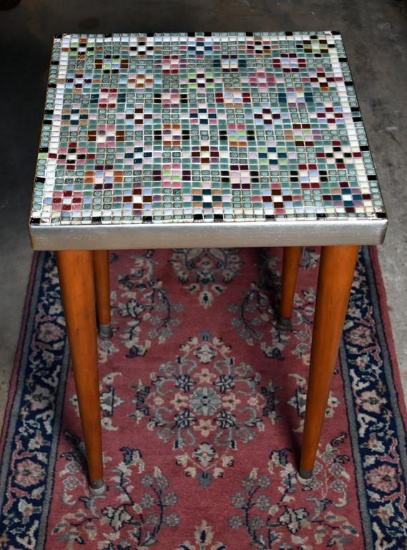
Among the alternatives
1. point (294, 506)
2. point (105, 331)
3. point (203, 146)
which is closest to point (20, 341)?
point (105, 331)

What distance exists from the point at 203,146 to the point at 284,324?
817 mm

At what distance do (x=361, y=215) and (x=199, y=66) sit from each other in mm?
502

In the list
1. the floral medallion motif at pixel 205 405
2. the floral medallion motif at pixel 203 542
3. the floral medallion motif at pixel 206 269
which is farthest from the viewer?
the floral medallion motif at pixel 206 269

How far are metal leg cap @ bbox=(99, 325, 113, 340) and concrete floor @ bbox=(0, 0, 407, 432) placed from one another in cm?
21

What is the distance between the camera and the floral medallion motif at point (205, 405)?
7.02 ft

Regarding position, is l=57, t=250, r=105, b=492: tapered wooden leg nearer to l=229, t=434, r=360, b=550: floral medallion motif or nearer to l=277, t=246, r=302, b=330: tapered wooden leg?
l=229, t=434, r=360, b=550: floral medallion motif

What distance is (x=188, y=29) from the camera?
3434 mm

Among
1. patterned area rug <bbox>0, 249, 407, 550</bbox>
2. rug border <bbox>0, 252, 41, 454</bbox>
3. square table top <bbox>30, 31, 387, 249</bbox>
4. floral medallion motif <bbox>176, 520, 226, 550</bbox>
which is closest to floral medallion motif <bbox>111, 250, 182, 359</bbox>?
patterned area rug <bbox>0, 249, 407, 550</bbox>

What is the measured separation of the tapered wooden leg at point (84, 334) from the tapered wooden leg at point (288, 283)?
1.98ft

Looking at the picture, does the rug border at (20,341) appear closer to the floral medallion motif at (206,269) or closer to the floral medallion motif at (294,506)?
the floral medallion motif at (206,269)

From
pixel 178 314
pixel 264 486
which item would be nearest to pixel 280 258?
pixel 178 314

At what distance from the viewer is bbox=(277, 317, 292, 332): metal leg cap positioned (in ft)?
7.84

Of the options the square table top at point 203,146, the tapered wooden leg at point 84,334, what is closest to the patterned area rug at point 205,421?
the tapered wooden leg at point 84,334

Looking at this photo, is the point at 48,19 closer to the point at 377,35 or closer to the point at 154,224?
the point at 377,35
